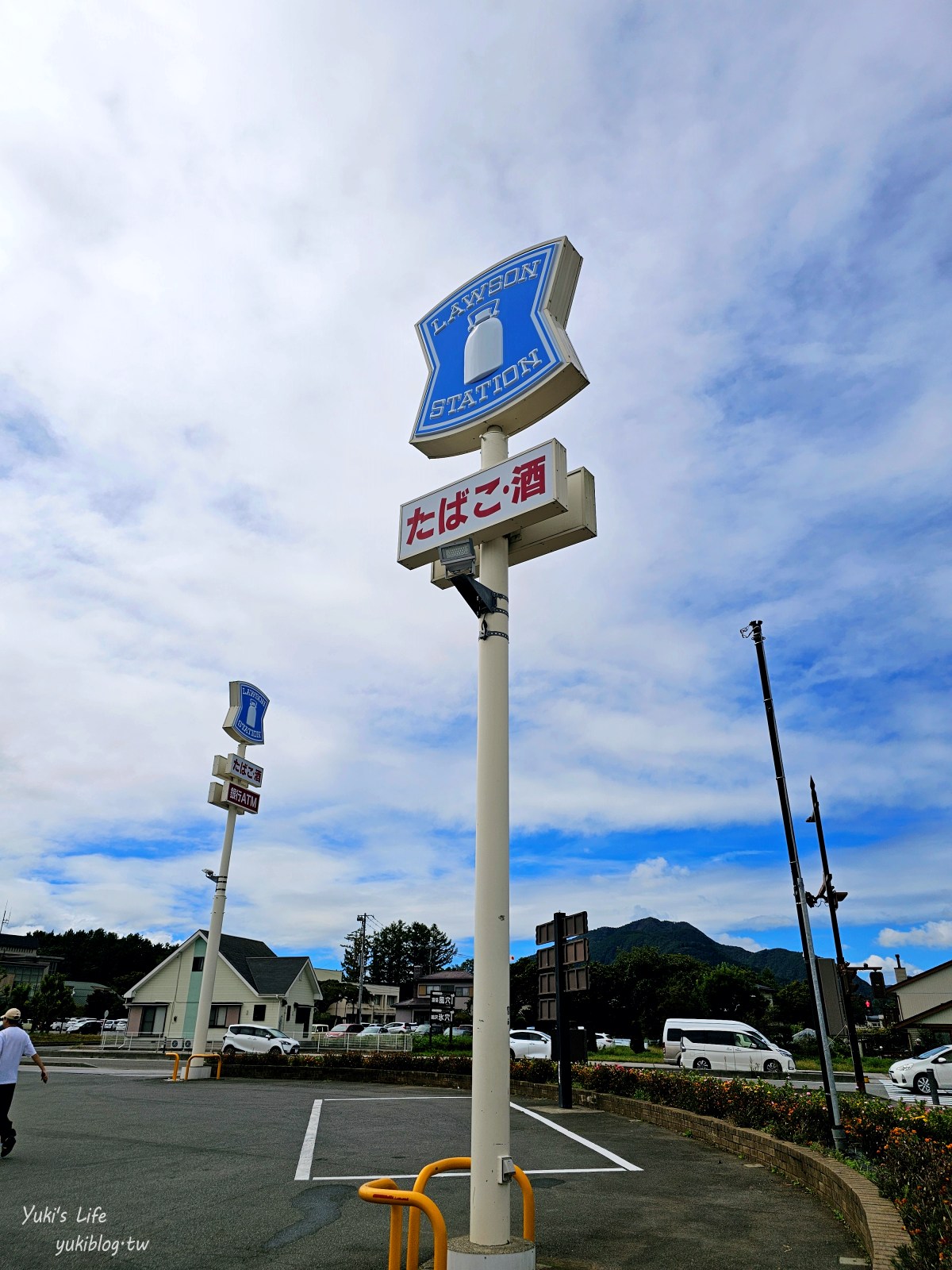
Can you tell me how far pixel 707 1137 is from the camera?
1133 centimetres

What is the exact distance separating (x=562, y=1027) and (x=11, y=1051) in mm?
9649

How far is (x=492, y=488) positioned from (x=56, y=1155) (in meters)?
9.19

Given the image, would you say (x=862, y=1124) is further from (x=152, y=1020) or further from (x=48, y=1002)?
(x=48, y=1002)

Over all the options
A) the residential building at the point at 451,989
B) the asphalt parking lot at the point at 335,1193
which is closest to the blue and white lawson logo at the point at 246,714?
the asphalt parking lot at the point at 335,1193

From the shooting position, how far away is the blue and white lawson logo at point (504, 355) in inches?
295

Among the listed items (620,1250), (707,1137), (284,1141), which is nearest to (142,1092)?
(284,1141)

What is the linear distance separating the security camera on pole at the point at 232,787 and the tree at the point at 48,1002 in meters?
34.7

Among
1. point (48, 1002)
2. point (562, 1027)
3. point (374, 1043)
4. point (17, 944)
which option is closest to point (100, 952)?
point (17, 944)

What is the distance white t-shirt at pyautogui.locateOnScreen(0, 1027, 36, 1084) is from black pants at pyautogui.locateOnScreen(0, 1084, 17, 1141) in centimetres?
7

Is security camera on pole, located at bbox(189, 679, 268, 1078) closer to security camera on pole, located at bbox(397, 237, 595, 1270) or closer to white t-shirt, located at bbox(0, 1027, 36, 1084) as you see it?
white t-shirt, located at bbox(0, 1027, 36, 1084)

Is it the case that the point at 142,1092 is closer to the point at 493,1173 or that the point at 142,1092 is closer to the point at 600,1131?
the point at 600,1131

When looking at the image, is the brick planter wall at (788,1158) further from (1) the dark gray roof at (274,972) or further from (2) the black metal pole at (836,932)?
(1) the dark gray roof at (274,972)

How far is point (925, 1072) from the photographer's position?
22688mm

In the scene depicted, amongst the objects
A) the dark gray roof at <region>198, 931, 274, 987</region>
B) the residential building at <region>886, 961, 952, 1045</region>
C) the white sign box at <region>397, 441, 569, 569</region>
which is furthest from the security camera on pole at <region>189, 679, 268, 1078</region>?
the residential building at <region>886, 961, 952, 1045</region>
